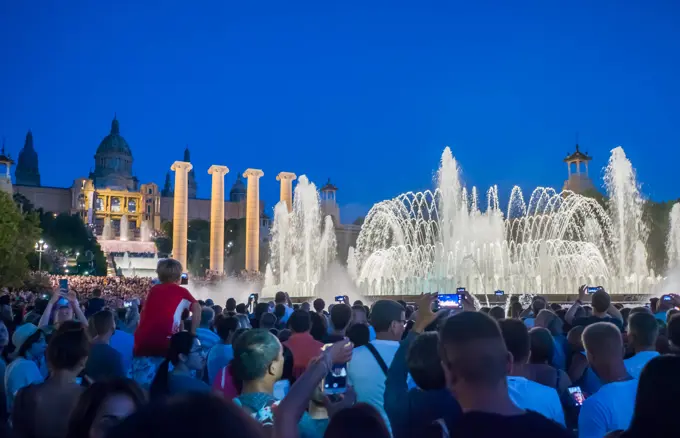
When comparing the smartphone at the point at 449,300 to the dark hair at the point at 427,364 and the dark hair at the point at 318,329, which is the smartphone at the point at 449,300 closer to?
the dark hair at the point at 318,329

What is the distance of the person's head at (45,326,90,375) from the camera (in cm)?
473

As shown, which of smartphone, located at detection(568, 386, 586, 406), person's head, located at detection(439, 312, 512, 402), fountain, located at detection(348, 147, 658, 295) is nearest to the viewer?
person's head, located at detection(439, 312, 512, 402)

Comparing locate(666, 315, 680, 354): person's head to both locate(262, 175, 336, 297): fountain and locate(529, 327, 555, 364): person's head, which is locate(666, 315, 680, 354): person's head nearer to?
locate(529, 327, 555, 364): person's head

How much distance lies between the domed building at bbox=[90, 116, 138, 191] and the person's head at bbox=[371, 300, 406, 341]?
458 feet

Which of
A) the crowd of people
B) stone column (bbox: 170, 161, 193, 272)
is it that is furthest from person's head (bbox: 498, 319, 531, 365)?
stone column (bbox: 170, 161, 193, 272)

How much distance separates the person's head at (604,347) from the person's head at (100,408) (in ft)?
10.2

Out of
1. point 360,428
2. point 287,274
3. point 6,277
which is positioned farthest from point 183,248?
point 360,428

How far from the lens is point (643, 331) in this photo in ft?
19.6

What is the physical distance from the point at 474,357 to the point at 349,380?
228cm

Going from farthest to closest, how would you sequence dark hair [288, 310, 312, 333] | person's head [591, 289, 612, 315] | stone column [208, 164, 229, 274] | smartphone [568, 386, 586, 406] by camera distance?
stone column [208, 164, 229, 274], person's head [591, 289, 612, 315], dark hair [288, 310, 312, 333], smartphone [568, 386, 586, 406]

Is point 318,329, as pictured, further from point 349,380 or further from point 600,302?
point 349,380

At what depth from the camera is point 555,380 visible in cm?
600

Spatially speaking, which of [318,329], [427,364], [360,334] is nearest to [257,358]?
[427,364]

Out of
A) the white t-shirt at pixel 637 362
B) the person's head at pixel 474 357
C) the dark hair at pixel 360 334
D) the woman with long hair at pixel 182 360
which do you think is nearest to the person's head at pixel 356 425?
the person's head at pixel 474 357
